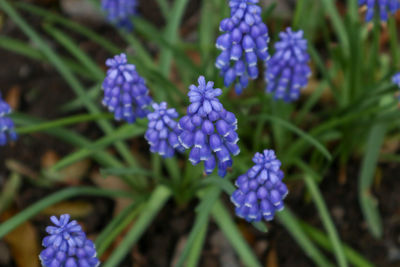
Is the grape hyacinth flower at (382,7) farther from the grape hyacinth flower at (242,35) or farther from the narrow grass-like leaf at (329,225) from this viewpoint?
the narrow grass-like leaf at (329,225)

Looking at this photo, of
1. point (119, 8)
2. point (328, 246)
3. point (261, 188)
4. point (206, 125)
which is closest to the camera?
point (206, 125)

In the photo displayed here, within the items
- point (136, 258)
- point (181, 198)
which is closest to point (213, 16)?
point (181, 198)

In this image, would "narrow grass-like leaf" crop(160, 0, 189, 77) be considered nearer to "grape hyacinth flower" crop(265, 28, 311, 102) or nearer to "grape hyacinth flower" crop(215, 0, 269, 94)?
"grape hyacinth flower" crop(265, 28, 311, 102)

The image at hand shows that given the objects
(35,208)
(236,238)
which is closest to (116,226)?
(35,208)

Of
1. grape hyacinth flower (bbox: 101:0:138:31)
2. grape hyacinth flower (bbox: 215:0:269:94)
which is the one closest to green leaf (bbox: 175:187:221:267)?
grape hyacinth flower (bbox: 215:0:269:94)

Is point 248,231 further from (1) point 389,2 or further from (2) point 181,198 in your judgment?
(1) point 389,2

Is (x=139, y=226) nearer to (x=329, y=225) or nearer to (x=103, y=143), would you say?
(x=103, y=143)

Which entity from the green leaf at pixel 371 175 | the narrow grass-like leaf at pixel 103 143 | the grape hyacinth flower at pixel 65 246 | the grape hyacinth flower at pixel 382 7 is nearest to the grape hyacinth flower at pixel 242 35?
the grape hyacinth flower at pixel 382 7
